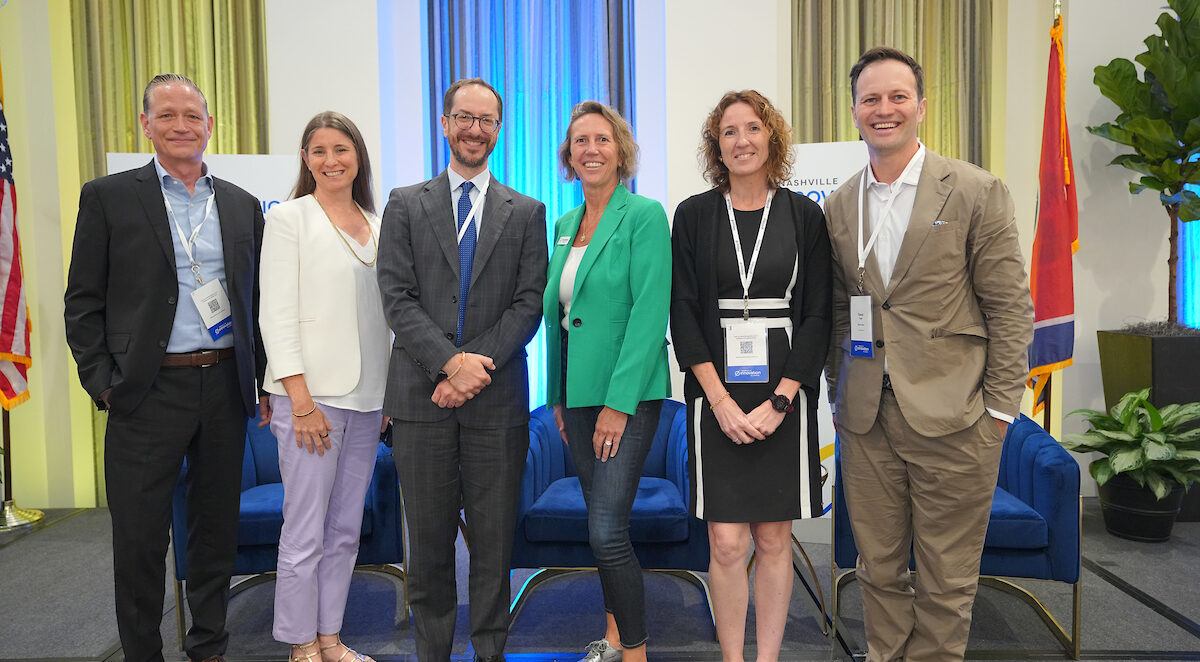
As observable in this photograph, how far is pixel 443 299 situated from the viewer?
2.17 m

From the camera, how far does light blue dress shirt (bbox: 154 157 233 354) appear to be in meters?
2.24

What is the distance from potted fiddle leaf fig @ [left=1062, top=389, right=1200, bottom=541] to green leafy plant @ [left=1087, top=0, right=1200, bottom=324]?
78 centimetres

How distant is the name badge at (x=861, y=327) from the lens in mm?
2088

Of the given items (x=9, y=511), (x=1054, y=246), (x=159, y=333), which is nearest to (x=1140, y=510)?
(x=1054, y=246)

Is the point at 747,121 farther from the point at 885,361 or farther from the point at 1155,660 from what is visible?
the point at 1155,660

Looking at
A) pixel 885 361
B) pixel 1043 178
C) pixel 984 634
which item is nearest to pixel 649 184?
pixel 1043 178

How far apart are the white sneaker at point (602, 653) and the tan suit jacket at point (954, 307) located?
4.04 ft

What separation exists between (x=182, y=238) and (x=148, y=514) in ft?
2.80

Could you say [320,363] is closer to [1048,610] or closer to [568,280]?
[568,280]

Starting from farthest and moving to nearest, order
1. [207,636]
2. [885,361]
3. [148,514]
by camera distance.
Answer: [207,636] → [148,514] → [885,361]

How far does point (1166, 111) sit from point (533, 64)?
3524mm

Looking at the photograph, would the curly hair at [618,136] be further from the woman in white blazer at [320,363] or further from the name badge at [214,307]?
the name badge at [214,307]

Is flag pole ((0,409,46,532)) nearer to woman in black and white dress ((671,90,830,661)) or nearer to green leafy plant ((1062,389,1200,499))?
woman in black and white dress ((671,90,830,661))

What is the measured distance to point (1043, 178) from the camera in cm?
389
